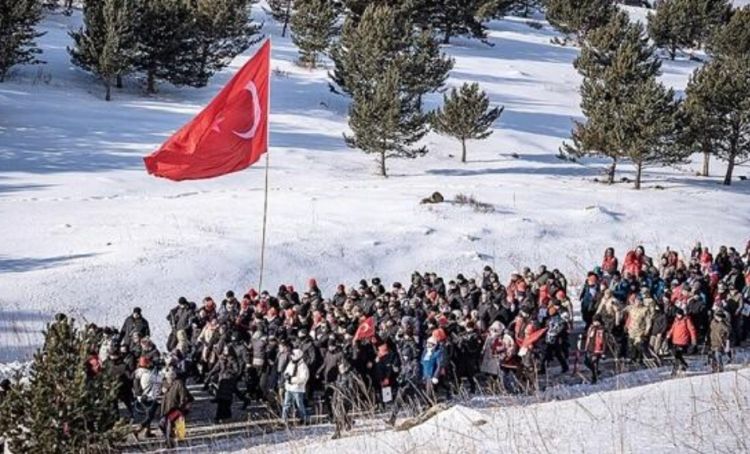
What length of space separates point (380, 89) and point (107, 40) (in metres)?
17.5

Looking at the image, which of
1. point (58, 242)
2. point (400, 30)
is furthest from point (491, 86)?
point (58, 242)

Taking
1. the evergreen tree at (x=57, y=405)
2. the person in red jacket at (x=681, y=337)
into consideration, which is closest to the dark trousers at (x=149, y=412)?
the evergreen tree at (x=57, y=405)

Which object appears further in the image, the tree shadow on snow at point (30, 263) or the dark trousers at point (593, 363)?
the tree shadow on snow at point (30, 263)

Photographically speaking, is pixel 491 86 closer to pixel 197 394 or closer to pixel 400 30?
pixel 400 30

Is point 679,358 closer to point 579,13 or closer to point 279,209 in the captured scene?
point 279,209

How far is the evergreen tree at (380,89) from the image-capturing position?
40875 millimetres

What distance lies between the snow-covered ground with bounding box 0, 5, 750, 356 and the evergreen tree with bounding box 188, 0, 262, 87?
1.53 m

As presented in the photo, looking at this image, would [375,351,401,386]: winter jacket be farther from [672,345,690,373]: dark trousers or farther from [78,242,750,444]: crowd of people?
[672,345,690,373]: dark trousers

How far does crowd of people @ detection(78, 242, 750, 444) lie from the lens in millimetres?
14039

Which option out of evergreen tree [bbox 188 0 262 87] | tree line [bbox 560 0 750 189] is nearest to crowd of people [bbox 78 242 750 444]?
tree line [bbox 560 0 750 189]

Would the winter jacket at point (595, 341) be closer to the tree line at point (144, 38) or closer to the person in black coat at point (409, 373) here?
the person in black coat at point (409, 373)

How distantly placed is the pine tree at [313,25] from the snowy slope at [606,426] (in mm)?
53950

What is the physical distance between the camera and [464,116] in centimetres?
4462

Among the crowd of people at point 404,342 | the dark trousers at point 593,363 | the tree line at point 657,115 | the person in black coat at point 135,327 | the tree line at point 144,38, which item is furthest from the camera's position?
the tree line at point 144,38
